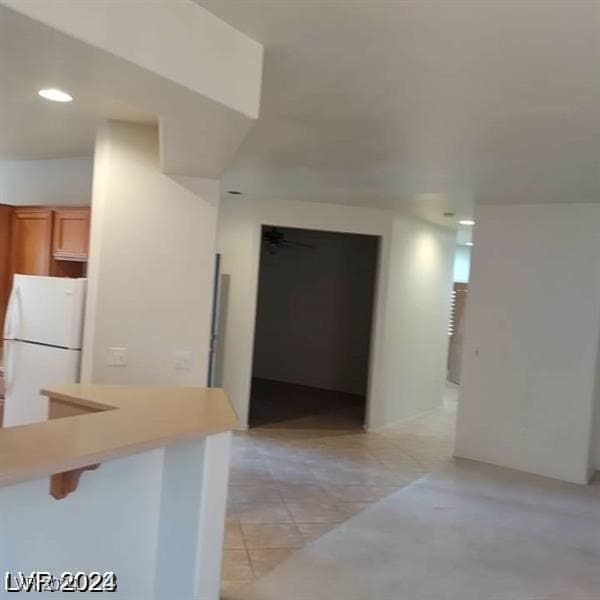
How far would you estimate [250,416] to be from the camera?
7.00m

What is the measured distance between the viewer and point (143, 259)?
3625 mm

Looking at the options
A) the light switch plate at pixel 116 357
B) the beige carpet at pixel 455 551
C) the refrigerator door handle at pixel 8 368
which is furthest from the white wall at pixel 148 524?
the refrigerator door handle at pixel 8 368

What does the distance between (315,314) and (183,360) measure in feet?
18.8

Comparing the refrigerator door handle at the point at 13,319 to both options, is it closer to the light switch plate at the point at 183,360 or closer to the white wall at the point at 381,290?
the light switch plate at the point at 183,360

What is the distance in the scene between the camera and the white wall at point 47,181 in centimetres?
470

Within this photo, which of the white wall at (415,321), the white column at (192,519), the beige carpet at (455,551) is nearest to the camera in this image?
the white column at (192,519)

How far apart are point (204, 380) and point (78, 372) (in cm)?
76

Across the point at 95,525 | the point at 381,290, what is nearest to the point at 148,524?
the point at 95,525

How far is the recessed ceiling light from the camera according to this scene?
291 centimetres

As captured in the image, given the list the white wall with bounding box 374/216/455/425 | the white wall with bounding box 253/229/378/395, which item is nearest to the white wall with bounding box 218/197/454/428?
the white wall with bounding box 374/216/455/425

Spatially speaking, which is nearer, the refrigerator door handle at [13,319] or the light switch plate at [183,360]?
the light switch plate at [183,360]

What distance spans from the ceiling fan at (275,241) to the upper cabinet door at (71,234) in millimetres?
4229

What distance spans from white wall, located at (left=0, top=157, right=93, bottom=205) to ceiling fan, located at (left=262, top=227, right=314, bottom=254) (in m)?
3.95

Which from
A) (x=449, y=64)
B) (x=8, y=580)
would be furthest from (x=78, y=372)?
(x=449, y=64)
